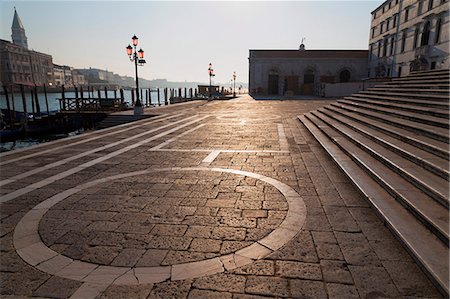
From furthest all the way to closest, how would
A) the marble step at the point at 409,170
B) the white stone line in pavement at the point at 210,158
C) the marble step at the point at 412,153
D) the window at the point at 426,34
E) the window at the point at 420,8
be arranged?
the window at the point at 420,8 < the window at the point at 426,34 < the white stone line in pavement at the point at 210,158 < the marble step at the point at 412,153 < the marble step at the point at 409,170

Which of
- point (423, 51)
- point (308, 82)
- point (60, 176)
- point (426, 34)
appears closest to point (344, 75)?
point (308, 82)

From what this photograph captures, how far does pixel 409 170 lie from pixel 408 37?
33.7 metres

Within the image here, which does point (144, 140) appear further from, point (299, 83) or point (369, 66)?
point (369, 66)

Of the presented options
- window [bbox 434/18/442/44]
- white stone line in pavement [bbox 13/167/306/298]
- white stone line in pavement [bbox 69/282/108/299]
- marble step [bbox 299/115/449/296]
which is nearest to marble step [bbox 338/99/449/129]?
marble step [bbox 299/115/449/296]

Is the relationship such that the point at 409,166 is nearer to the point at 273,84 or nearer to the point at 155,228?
the point at 155,228

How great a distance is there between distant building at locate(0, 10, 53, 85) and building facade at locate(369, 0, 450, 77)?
86.9 meters

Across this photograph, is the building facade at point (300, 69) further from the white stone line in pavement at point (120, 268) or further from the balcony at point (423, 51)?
the white stone line in pavement at point (120, 268)

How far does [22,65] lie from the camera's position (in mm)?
89812

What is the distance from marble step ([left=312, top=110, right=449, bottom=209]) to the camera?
3549 millimetres

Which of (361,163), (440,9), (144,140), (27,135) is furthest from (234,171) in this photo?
(440,9)

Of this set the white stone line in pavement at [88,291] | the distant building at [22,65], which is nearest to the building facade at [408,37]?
the white stone line in pavement at [88,291]

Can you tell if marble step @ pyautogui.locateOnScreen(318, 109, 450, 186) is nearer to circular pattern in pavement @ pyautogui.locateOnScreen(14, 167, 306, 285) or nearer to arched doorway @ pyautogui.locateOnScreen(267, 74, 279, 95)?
circular pattern in pavement @ pyautogui.locateOnScreen(14, 167, 306, 285)

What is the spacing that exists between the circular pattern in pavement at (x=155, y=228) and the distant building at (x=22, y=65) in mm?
86738

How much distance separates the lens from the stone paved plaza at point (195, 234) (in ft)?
8.06
